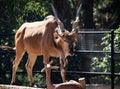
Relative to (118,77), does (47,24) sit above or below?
above

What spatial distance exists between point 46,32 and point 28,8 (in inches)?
290

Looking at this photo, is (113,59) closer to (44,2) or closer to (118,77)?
(118,77)

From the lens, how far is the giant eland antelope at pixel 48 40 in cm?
1001

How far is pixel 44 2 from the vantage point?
21.2 m

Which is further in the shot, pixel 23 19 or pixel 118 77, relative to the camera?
pixel 23 19

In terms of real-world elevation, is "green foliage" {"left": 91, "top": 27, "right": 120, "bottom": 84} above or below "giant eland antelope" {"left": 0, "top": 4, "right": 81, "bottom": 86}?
below

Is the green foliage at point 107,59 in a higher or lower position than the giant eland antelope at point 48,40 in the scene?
lower

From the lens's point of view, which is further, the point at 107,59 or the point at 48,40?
the point at 107,59

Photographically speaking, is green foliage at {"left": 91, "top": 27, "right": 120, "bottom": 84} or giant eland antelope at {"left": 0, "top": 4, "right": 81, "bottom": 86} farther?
green foliage at {"left": 91, "top": 27, "right": 120, "bottom": 84}

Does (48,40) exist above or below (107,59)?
above

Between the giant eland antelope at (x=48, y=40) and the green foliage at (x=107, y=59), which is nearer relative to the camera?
the giant eland antelope at (x=48, y=40)

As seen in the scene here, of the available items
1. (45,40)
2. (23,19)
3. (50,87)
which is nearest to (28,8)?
(23,19)

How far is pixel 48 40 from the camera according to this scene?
10.5m

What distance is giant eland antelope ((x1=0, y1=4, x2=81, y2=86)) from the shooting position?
1001 cm
